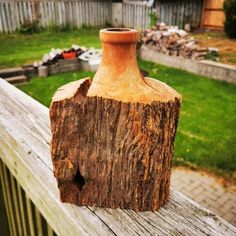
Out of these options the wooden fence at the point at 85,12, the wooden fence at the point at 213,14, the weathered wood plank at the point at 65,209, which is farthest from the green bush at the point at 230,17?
the weathered wood plank at the point at 65,209

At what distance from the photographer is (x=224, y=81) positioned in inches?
293

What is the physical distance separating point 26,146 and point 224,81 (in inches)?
278

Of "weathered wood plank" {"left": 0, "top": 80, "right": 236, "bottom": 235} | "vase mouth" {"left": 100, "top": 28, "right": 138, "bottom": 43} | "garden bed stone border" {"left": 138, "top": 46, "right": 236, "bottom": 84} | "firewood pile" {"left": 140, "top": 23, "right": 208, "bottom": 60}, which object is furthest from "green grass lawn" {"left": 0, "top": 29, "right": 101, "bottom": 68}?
"vase mouth" {"left": 100, "top": 28, "right": 138, "bottom": 43}

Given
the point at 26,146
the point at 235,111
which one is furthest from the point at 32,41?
the point at 26,146

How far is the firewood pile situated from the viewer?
8.36 meters

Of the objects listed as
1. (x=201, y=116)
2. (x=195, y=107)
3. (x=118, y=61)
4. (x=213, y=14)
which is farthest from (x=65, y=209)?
(x=213, y=14)

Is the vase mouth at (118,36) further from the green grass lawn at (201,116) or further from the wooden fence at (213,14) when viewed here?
the wooden fence at (213,14)

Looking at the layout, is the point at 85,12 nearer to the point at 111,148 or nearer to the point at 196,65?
the point at 196,65

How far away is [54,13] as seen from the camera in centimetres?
1441

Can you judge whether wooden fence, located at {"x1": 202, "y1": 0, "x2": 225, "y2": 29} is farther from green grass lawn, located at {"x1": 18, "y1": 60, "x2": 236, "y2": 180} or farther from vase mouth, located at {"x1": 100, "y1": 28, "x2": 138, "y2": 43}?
A: vase mouth, located at {"x1": 100, "y1": 28, "x2": 138, "y2": 43}

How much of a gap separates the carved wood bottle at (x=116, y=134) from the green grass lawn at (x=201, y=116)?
3.23 m

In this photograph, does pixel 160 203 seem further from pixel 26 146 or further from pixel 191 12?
pixel 191 12

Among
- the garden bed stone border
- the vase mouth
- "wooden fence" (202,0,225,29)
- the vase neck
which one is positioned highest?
the vase mouth

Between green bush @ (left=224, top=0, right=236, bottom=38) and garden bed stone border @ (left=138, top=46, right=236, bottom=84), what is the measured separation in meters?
3.86
